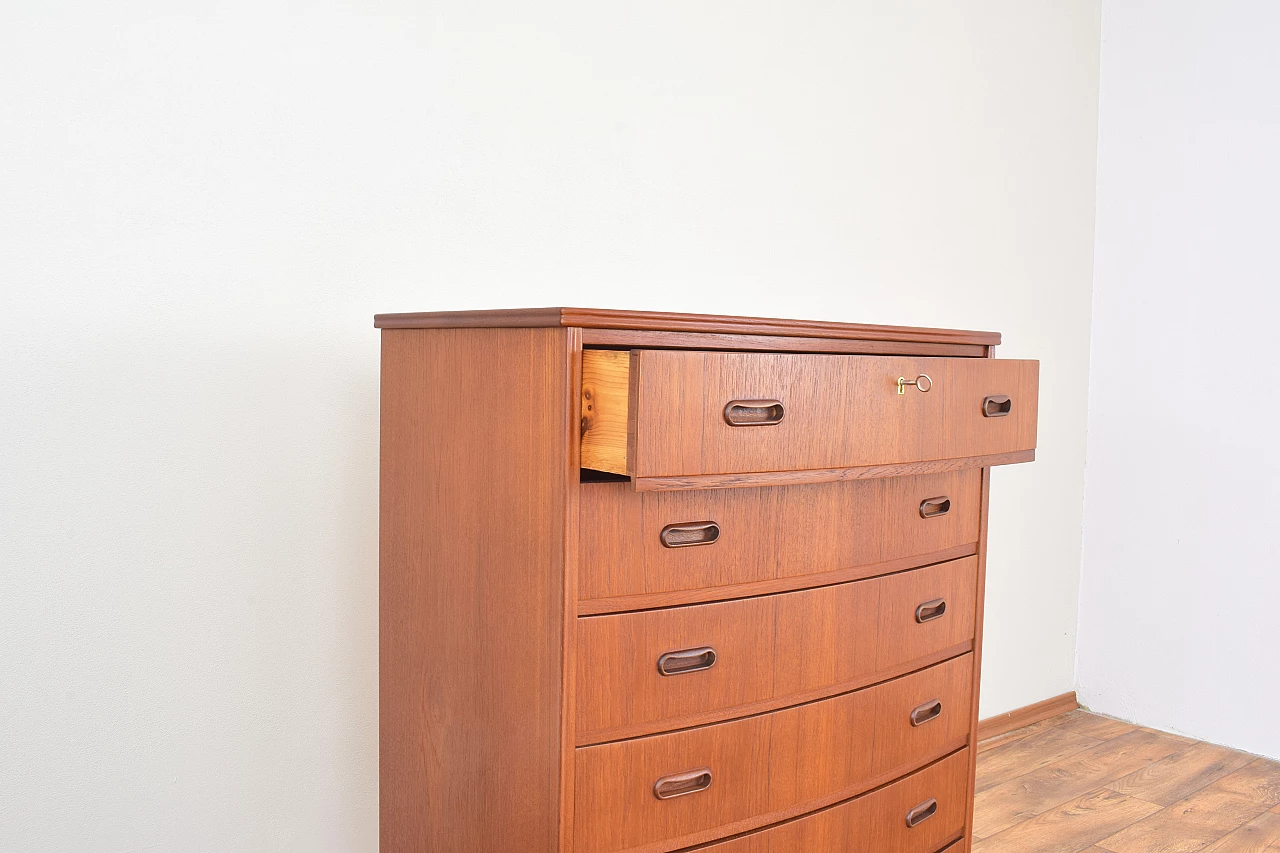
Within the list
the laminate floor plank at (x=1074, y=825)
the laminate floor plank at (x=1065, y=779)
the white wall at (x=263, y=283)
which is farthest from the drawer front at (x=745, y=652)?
the laminate floor plank at (x=1065, y=779)

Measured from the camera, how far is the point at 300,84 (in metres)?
1.51

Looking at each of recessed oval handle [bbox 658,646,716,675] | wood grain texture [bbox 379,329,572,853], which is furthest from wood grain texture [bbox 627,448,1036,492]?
recessed oval handle [bbox 658,646,716,675]

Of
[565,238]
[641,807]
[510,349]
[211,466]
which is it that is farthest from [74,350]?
[641,807]

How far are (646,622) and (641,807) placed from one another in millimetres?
220

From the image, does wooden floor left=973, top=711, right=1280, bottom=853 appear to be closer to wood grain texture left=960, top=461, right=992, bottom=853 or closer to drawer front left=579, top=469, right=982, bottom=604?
wood grain texture left=960, top=461, right=992, bottom=853

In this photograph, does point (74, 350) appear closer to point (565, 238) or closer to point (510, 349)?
point (510, 349)

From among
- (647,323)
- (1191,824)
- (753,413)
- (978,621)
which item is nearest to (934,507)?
(978,621)

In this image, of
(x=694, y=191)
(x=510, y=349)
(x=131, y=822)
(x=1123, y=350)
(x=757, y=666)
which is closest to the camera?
(x=510, y=349)

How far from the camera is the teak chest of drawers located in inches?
44.8

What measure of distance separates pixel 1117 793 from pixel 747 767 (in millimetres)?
1592

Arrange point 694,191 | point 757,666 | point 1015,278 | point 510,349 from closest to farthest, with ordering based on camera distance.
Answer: point 510,349 < point 757,666 < point 694,191 < point 1015,278

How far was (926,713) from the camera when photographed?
1583 mm

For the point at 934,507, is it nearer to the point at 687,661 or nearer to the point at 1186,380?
the point at 687,661

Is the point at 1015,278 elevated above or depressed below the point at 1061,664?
above
